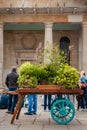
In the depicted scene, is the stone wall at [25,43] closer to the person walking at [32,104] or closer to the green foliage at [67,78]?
the person walking at [32,104]

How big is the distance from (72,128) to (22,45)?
28861mm

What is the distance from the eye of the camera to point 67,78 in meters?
Answer: 12.1

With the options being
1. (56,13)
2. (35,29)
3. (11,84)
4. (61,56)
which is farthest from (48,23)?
(61,56)

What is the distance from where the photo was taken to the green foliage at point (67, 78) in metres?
12.0

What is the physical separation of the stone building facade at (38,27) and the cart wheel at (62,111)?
1933 cm

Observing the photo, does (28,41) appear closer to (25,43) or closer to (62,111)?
(25,43)

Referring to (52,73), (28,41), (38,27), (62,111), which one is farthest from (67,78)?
(28,41)

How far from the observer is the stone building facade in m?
34.8

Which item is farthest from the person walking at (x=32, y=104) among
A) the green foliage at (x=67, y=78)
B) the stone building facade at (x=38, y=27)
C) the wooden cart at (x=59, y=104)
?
the stone building facade at (x=38, y=27)

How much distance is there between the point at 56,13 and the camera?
35.1 m

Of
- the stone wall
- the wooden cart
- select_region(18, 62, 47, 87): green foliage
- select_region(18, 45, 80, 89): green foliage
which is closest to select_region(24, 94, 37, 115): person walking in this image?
select_region(18, 45, 80, 89): green foliage

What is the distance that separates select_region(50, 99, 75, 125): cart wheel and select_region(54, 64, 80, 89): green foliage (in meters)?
0.48

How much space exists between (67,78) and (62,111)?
2.91 feet

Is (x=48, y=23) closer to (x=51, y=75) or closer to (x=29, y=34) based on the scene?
(x=29, y=34)
